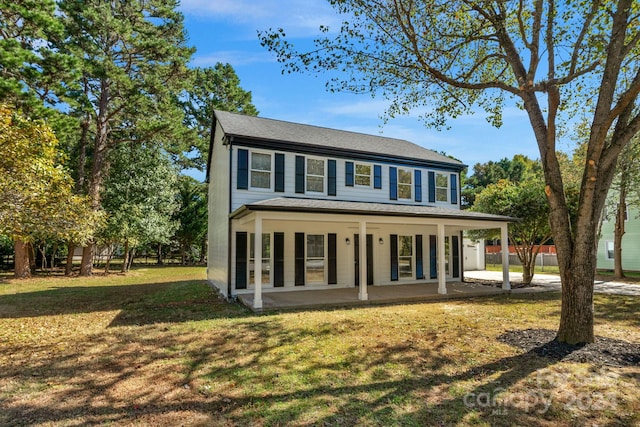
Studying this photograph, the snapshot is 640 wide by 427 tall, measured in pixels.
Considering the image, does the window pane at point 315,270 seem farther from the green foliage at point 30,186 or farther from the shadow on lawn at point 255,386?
the green foliage at point 30,186

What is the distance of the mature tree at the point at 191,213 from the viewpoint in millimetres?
29203

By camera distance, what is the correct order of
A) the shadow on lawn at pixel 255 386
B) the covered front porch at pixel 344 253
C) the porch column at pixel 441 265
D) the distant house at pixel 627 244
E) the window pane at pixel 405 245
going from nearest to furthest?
the shadow on lawn at pixel 255 386 → the covered front porch at pixel 344 253 → the porch column at pixel 441 265 → the window pane at pixel 405 245 → the distant house at pixel 627 244

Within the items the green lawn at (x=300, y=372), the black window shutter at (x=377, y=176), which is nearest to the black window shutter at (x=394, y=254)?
the black window shutter at (x=377, y=176)

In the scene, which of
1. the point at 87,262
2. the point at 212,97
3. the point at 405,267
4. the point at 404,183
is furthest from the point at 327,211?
the point at 212,97

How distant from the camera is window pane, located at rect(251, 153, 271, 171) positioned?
38.2ft

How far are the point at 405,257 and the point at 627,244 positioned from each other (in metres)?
17.7

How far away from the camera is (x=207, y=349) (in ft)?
19.5

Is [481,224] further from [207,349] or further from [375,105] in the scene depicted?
[207,349]

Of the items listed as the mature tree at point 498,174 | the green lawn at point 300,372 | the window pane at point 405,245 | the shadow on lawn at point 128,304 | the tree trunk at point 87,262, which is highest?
the mature tree at point 498,174

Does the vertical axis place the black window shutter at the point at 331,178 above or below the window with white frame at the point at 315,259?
above

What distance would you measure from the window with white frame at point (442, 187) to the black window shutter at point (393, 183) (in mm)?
2336

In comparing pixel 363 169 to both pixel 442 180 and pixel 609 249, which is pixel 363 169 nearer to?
pixel 442 180

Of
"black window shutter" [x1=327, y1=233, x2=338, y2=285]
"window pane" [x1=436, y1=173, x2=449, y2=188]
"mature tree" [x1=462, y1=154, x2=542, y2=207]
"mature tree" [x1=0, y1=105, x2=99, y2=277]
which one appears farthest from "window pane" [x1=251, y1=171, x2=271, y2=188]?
"mature tree" [x1=462, y1=154, x2=542, y2=207]

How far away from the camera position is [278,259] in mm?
12266
